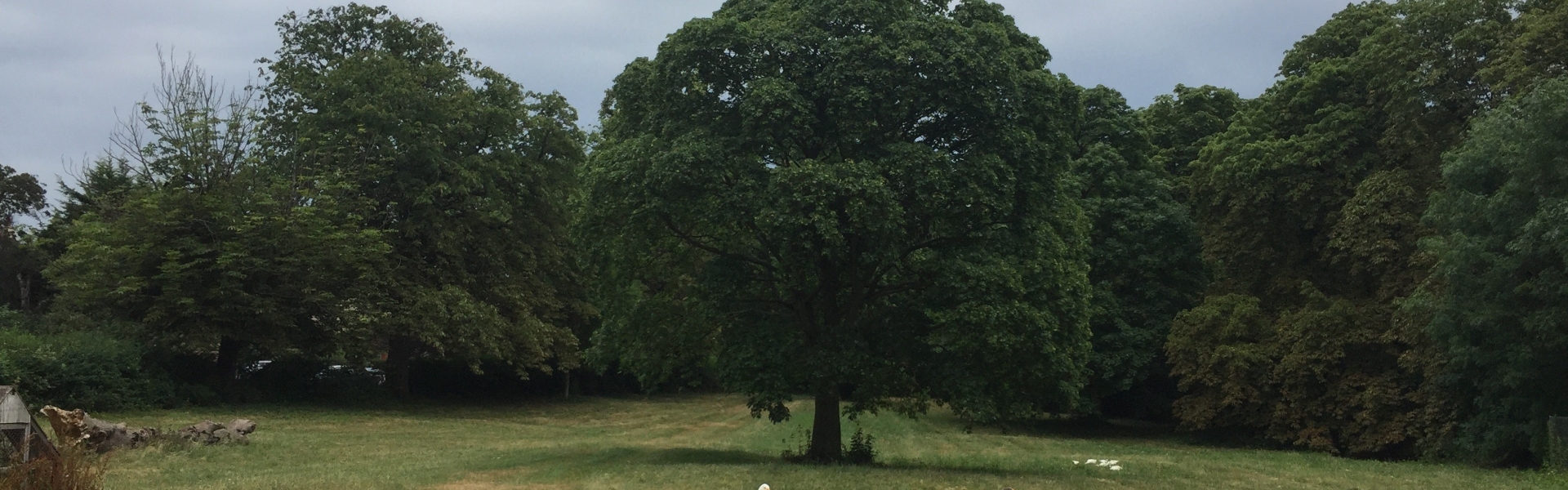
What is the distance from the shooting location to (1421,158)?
29.7m

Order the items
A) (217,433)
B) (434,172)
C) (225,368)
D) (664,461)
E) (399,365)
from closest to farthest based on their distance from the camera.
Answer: (664,461)
(217,433)
(225,368)
(434,172)
(399,365)

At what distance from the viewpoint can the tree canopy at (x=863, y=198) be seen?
58.6 feet

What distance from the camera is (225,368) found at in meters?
34.9

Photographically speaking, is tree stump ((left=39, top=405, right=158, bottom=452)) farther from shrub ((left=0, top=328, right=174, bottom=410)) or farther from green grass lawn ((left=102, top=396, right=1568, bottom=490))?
shrub ((left=0, top=328, right=174, bottom=410))

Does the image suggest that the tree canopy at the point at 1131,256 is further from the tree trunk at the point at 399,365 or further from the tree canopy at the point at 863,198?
the tree trunk at the point at 399,365

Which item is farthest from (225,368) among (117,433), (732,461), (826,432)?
(826,432)

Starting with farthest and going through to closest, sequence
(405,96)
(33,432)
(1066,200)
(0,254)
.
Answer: (0,254), (405,96), (1066,200), (33,432)

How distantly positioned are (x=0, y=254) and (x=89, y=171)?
6754mm

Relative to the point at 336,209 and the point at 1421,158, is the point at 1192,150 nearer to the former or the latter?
the point at 1421,158

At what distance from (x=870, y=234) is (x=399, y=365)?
29226 millimetres

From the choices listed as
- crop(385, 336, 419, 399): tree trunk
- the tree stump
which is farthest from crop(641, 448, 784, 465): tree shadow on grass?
crop(385, 336, 419, 399): tree trunk

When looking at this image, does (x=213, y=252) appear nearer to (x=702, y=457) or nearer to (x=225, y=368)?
(x=225, y=368)

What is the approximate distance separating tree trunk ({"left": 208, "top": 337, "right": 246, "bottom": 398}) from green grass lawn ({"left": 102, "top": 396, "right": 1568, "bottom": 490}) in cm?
231

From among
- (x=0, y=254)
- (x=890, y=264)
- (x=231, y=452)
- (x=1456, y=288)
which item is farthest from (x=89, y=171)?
(x=1456, y=288)
